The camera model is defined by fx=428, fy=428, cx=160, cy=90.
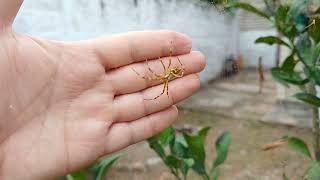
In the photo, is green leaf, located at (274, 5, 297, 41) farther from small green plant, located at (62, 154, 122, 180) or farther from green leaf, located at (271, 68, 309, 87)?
small green plant, located at (62, 154, 122, 180)

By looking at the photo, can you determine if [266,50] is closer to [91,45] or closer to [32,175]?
[91,45]

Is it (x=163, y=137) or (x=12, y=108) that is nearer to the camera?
(x=12, y=108)

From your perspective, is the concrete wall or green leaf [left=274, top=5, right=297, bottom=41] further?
the concrete wall

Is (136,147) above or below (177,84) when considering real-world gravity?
below

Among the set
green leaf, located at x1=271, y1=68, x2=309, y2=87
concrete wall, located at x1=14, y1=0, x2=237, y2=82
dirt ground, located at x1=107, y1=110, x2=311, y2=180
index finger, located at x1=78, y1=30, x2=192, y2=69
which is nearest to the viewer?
index finger, located at x1=78, y1=30, x2=192, y2=69

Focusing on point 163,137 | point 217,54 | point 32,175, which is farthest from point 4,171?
point 217,54

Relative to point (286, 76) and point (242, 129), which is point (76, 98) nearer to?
point (286, 76)

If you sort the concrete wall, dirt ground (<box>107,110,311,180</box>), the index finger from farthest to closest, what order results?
dirt ground (<box>107,110,311,180</box>), the concrete wall, the index finger

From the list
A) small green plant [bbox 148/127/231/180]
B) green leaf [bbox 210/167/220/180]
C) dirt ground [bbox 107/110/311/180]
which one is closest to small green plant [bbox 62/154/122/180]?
small green plant [bbox 148/127/231/180]
